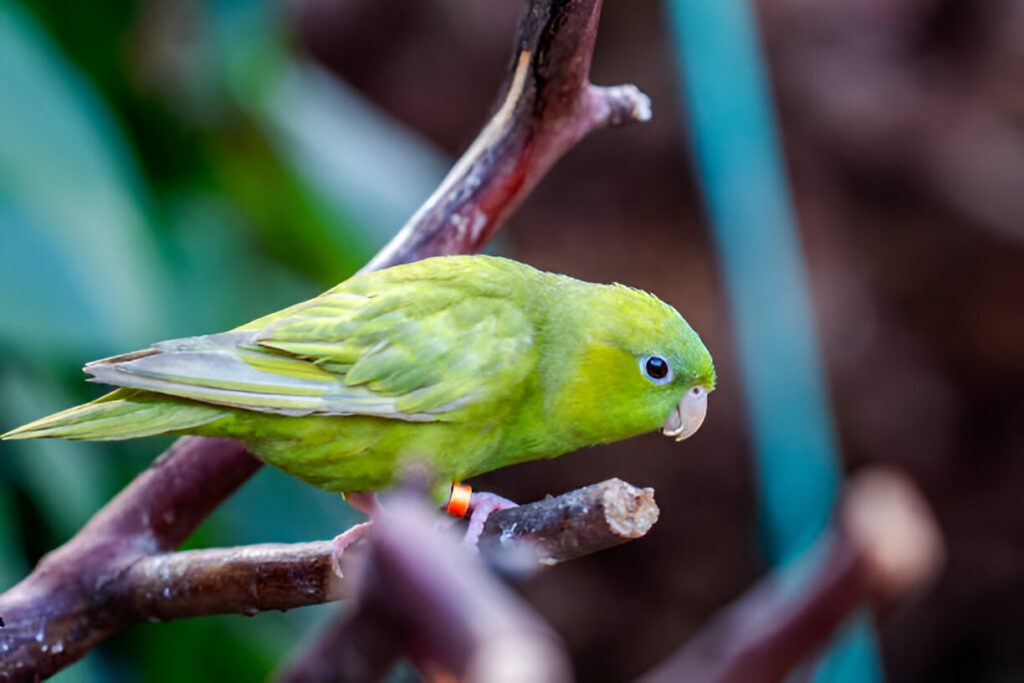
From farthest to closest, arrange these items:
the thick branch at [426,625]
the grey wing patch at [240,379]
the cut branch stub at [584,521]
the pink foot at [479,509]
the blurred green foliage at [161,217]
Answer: the blurred green foliage at [161,217], the pink foot at [479,509], the grey wing patch at [240,379], the cut branch stub at [584,521], the thick branch at [426,625]

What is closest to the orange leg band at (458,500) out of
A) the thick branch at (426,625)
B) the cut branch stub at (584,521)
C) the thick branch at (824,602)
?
the cut branch stub at (584,521)

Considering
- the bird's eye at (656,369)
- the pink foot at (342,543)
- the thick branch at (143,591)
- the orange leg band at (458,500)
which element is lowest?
the thick branch at (143,591)

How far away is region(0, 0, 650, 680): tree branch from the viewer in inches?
57.3

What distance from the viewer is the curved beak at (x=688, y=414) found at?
4.72 feet

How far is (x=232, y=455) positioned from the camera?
1688mm

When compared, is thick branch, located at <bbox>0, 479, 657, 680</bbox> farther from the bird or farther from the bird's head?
the bird's head

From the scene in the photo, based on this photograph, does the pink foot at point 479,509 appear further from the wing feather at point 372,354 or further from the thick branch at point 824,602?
the thick branch at point 824,602

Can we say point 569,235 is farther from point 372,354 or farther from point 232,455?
point 372,354

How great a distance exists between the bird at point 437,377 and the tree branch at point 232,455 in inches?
8.7

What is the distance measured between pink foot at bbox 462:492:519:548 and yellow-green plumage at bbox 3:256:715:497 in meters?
0.05

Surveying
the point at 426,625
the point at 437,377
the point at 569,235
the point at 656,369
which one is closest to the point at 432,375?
the point at 437,377

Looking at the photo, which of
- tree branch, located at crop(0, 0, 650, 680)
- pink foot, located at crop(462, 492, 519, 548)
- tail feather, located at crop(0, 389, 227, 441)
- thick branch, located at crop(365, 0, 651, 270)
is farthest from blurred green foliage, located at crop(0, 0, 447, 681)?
pink foot, located at crop(462, 492, 519, 548)

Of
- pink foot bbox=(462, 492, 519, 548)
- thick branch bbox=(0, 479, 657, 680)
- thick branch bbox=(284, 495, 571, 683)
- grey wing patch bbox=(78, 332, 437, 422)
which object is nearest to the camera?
thick branch bbox=(284, 495, 571, 683)

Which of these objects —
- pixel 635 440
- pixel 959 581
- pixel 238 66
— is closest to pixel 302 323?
pixel 238 66
